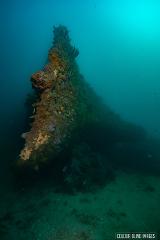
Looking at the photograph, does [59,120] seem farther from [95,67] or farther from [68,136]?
[95,67]

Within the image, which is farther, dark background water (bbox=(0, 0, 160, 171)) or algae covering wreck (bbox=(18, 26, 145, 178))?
dark background water (bbox=(0, 0, 160, 171))

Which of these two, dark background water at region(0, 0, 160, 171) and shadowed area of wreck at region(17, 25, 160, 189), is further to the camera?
dark background water at region(0, 0, 160, 171)

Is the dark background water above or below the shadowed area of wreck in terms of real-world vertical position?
above

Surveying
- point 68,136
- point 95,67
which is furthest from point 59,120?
point 95,67

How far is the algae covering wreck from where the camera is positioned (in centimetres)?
776

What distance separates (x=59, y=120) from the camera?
8312 millimetres

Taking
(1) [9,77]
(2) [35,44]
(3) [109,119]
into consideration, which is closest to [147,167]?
(3) [109,119]

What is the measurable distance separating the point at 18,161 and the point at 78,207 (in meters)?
2.28

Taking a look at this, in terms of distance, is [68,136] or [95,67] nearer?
[68,136]

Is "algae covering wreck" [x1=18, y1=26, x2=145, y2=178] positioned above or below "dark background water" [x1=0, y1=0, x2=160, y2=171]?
below

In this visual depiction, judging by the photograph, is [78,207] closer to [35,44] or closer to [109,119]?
[109,119]

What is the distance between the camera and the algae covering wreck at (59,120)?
25.5 ft

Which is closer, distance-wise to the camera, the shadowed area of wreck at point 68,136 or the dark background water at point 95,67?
the shadowed area of wreck at point 68,136

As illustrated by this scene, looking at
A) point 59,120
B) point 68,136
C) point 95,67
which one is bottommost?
point 68,136
